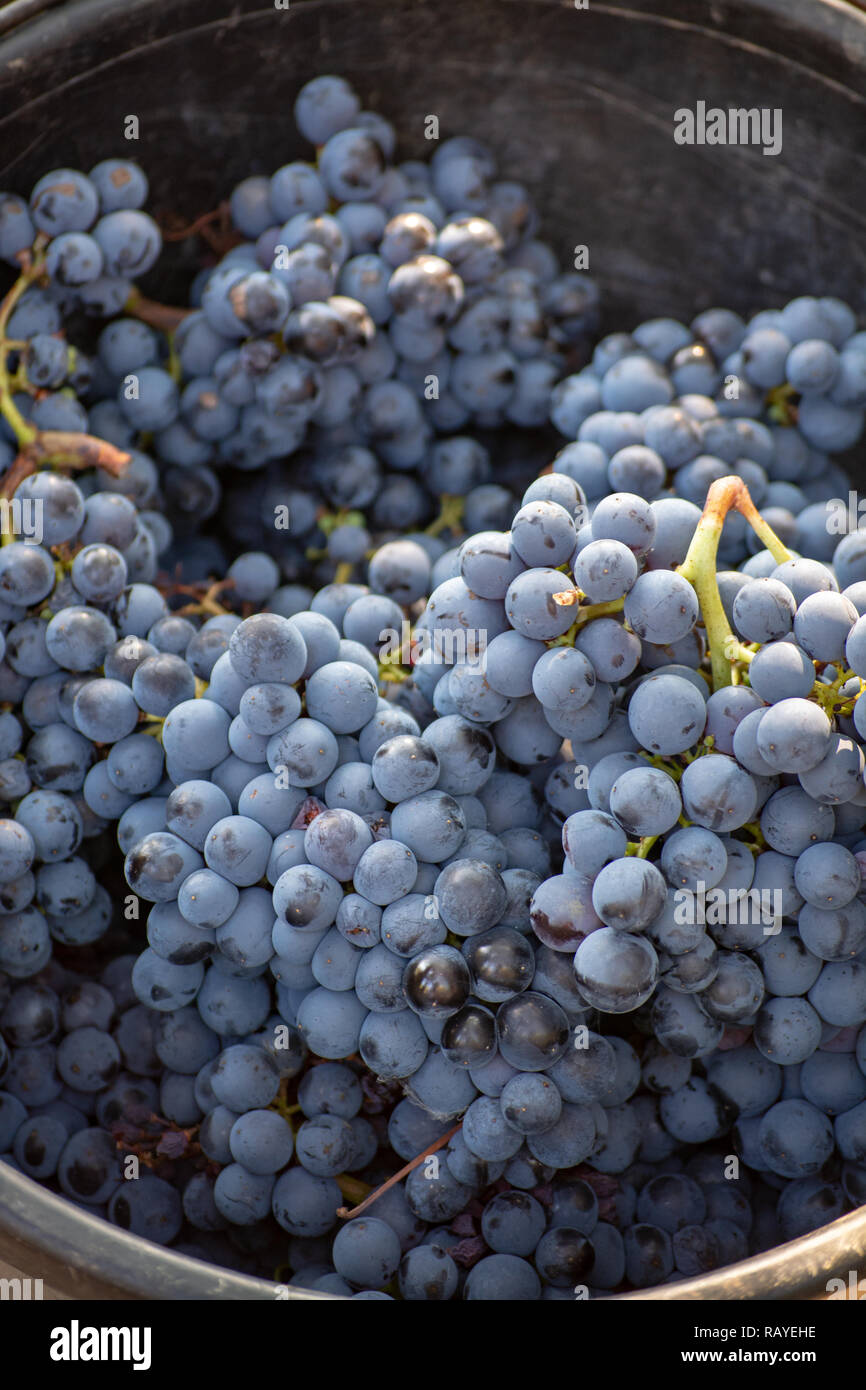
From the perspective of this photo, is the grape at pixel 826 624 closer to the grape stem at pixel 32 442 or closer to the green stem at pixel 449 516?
the green stem at pixel 449 516

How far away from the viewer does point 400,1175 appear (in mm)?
1120

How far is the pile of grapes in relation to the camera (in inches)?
41.4

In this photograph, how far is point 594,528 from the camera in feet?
3.59

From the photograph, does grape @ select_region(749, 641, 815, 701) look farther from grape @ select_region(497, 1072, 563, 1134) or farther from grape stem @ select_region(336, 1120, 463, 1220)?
grape stem @ select_region(336, 1120, 463, 1220)

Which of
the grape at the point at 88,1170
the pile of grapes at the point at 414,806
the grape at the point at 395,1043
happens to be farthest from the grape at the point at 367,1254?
the grape at the point at 88,1170

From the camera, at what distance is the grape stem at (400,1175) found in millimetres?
1121


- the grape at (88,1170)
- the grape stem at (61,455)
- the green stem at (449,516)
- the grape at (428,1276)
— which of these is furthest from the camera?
the green stem at (449,516)

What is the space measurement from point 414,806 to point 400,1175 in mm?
352

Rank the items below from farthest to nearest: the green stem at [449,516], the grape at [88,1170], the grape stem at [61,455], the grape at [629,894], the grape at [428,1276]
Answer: the green stem at [449,516], the grape stem at [61,455], the grape at [88,1170], the grape at [428,1276], the grape at [629,894]

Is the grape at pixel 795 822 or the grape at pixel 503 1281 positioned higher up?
the grape at pixel 795 822

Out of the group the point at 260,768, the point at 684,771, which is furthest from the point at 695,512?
the point at 260,768

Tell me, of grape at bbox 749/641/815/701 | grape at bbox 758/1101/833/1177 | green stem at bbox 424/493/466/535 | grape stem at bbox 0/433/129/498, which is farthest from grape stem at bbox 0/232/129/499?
grape at bbox 758/1101/833/1177

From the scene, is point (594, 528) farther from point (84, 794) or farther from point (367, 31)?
point (367, 31)
